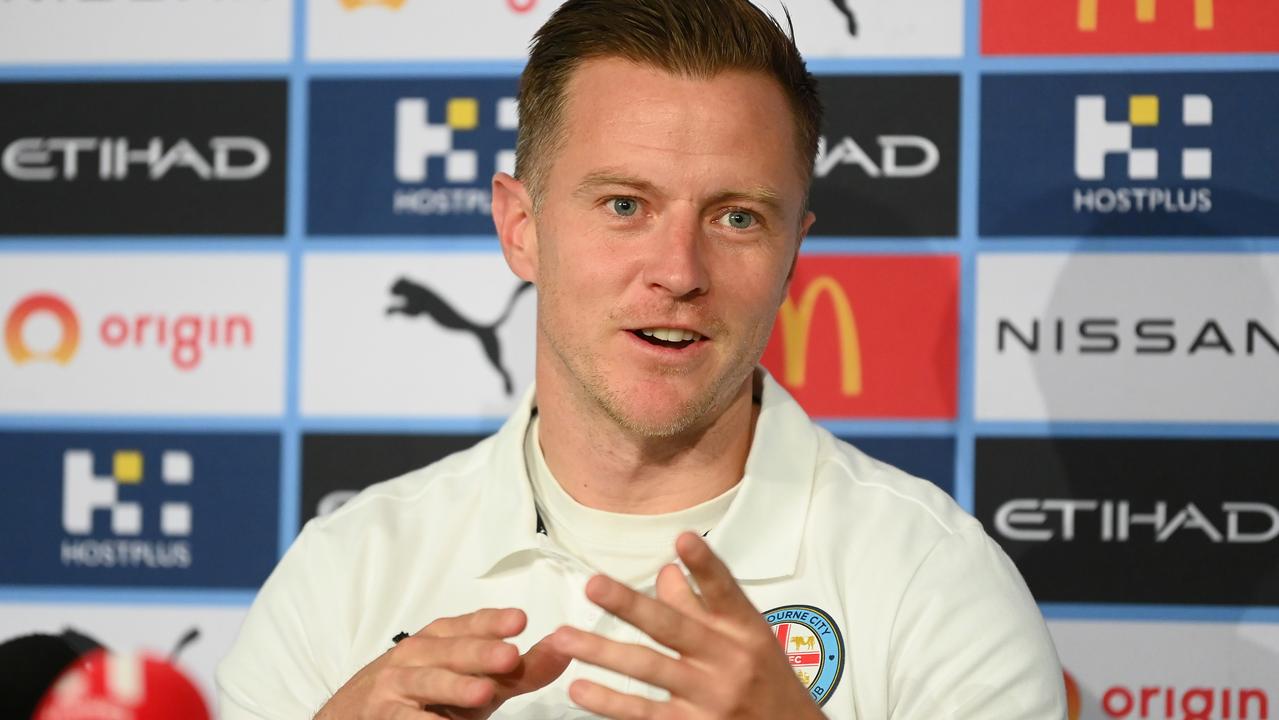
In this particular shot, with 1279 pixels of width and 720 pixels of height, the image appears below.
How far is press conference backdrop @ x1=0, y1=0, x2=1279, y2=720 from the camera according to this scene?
212cm

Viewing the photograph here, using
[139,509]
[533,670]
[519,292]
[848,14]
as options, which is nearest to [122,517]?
[139,509]

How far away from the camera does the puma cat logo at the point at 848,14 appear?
217cm

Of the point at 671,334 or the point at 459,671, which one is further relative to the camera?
the point at 671,334

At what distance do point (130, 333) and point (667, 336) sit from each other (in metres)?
1.27

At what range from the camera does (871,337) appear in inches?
85.4

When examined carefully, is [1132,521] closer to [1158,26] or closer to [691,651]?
[1158,26]

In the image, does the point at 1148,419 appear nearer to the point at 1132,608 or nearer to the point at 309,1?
the point at 1132,608

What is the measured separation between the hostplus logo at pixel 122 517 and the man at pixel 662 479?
2.52ft

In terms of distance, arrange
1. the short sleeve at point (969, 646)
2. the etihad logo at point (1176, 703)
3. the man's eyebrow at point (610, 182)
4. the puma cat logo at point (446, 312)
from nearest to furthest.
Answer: the short sleeve at point (969, 646) < the man's eyebrow at point (610, 182) < the etihad logo at point (1176, 703) < the puma cat logo at point (446, 312)

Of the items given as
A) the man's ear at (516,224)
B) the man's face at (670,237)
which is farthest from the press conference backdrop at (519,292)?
the man's face at (670,237)

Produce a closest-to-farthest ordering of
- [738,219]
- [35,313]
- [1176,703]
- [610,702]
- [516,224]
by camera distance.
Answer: [610,702]
[738,219]
[516,224]
[1176,703]
[35,313]

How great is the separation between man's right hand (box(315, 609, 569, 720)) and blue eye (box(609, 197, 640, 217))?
0.52m

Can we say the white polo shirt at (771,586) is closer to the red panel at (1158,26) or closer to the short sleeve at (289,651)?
the short sleeve at (289,651)

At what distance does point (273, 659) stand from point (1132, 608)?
1381 millimetres
